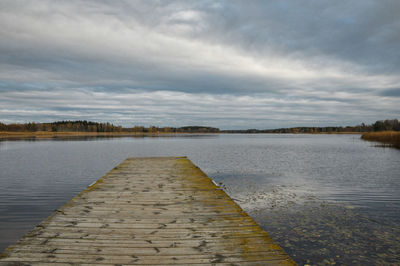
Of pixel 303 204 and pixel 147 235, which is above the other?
pixel 147 235

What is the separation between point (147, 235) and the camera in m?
5.90

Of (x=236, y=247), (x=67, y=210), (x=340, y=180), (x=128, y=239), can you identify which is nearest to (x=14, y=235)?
(x=67, y=210)

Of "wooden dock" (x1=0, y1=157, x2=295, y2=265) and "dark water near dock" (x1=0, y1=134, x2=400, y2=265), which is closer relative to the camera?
"wooden dock" (x1=0, y1=157, x2=295, y2=265)

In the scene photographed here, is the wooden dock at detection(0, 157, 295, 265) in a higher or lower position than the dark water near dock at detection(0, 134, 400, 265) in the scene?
higher

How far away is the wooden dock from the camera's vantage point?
15.7 ft

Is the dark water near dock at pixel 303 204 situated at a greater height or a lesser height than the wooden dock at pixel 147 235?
lesser

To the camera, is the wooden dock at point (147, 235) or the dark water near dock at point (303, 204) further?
the dark water near dock at point (303, 204)

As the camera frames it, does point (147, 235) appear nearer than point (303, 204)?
Yes

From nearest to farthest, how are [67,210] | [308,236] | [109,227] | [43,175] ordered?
[109,227], [67,210], [308,236], [43,175]

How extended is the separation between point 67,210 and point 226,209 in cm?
487

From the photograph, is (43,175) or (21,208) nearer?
(21,208)

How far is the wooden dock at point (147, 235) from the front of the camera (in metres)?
4.79

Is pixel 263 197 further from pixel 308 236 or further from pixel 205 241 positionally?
pixel 205 241

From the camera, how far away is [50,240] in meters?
5.52
